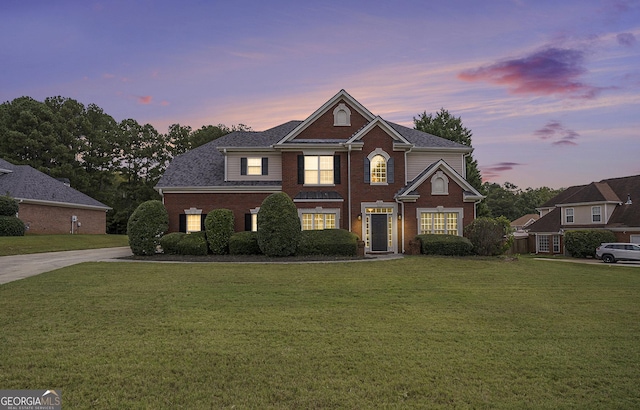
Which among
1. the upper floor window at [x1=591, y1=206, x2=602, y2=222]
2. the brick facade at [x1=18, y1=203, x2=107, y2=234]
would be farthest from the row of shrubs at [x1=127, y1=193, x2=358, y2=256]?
the upper floor window at [x1=591, y1=206, x2=602, y2=222]

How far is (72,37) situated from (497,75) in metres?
23.0

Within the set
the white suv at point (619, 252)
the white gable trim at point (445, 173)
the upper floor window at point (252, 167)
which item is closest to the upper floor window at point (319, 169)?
the upper floor window at point (252, 167)

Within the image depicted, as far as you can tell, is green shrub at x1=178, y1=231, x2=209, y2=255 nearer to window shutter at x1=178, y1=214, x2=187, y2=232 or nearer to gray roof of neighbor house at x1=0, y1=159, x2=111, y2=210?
window shutter at x1=178, y1=214, x2=187, y2=232

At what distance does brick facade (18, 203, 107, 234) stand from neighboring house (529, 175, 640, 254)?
46.4m

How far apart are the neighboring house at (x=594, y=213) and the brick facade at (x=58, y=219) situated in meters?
46.4

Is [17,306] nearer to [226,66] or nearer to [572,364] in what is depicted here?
[572,364]

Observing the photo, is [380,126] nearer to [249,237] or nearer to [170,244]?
[249,237]

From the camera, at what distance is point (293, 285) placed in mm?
11531

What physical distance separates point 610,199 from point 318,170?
29497 millimetres

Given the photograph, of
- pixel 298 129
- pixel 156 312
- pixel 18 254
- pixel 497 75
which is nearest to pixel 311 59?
pixel 298 129

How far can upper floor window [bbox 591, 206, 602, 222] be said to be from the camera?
35.6 meters

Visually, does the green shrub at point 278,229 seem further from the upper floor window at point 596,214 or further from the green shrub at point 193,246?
the upper floor window at point 596,214

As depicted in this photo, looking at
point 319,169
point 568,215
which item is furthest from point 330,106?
point 568,215

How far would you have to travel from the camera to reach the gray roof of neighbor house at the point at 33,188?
102 ft
